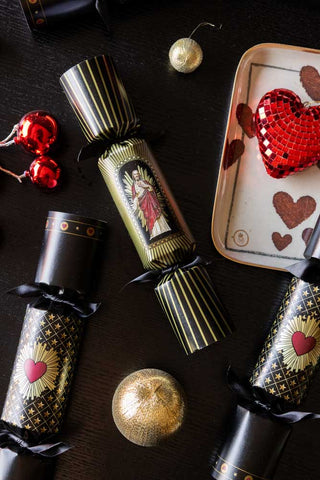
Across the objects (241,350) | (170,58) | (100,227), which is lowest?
(241,350)

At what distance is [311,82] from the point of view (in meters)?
0.78

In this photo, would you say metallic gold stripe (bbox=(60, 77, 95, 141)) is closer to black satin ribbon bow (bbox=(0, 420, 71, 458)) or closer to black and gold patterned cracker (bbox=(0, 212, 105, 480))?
black and gold patterned cracker (bbox=(0, 212, 105, 480))

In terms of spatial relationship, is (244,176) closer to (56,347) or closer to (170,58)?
(170,58)

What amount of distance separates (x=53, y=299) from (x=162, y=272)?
0.53 ft

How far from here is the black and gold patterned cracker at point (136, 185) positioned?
2.24 ft

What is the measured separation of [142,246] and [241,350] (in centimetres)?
24

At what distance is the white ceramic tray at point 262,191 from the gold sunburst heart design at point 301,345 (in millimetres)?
111

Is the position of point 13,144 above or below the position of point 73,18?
A: below

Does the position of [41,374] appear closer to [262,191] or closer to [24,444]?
[24,444]

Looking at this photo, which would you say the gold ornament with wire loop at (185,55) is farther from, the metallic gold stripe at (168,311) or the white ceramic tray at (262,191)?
the metallic gold stripe at (168,311)

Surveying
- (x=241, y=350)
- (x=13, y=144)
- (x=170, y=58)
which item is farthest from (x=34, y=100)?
(x=241, y=350)

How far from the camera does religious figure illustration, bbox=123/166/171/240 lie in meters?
0.68

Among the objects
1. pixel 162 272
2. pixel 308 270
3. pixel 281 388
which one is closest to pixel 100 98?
pixel 162 272

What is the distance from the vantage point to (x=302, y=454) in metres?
0.78
